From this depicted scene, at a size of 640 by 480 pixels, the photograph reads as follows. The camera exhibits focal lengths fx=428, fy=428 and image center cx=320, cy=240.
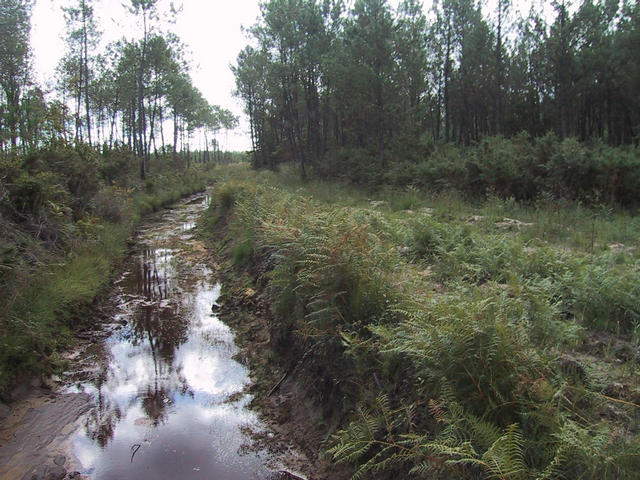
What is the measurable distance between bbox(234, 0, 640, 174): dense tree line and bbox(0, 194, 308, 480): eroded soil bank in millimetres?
17289

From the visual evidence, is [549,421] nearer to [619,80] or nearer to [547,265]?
[547,265]

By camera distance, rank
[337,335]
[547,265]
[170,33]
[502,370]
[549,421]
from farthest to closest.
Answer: [170,33], [547,265], [337,335], [502,370], [549,421]

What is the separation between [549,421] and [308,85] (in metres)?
27.0

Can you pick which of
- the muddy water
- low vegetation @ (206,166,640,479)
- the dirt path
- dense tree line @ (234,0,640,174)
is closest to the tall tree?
dense tree line @ (234,0,640,174)

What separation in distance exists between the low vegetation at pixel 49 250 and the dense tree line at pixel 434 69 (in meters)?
13.9

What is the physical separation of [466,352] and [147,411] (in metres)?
4.01

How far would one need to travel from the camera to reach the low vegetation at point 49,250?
589 centimetres

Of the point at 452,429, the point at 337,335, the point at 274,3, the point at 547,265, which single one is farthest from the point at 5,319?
the point at 274,3

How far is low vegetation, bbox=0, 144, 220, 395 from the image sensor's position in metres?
5.89

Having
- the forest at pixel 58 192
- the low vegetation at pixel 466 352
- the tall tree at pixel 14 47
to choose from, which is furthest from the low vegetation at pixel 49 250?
the tall tree at pixel 14 47

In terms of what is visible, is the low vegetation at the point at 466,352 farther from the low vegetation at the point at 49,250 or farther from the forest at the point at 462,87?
the forest at the point at 462,87

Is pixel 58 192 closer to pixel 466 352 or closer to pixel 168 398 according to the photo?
pixel 168 398

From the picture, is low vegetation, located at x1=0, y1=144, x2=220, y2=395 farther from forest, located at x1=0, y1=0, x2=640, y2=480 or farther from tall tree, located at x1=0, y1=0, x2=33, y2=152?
tall tree, located at x1=0, y1=0, x2=33, y2=152

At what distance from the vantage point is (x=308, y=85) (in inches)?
1073
